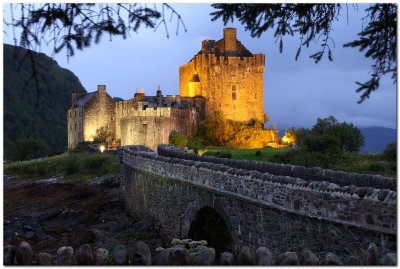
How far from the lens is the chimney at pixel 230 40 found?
62281mm

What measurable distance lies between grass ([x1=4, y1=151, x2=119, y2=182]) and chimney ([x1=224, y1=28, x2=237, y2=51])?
65.8 feet

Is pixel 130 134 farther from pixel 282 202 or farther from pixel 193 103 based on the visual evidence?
pixel 282 202

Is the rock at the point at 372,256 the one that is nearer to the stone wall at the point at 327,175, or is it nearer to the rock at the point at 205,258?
the stone wall at the point at 327,175

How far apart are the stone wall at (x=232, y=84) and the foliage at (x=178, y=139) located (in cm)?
649

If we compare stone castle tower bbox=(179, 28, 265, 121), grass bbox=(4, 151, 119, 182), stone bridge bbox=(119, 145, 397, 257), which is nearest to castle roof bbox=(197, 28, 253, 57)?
stone castle tower bbox=(179, 28, 265, 121)

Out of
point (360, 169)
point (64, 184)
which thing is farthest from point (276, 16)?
point (64, 184)

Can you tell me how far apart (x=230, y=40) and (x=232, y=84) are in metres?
5.75

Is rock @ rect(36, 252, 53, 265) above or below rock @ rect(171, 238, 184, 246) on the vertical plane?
above

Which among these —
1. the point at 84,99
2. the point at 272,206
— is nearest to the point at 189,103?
the point at 84,99

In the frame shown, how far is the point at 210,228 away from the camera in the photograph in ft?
56.5

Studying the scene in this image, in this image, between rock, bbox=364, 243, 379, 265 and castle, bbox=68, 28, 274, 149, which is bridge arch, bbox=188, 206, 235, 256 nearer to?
rock, bbox=364, 243, 379, 265

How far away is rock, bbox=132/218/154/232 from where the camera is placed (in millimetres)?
21094

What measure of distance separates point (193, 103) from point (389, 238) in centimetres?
4895

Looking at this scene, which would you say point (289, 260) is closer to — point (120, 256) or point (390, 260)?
point (390, 260)
